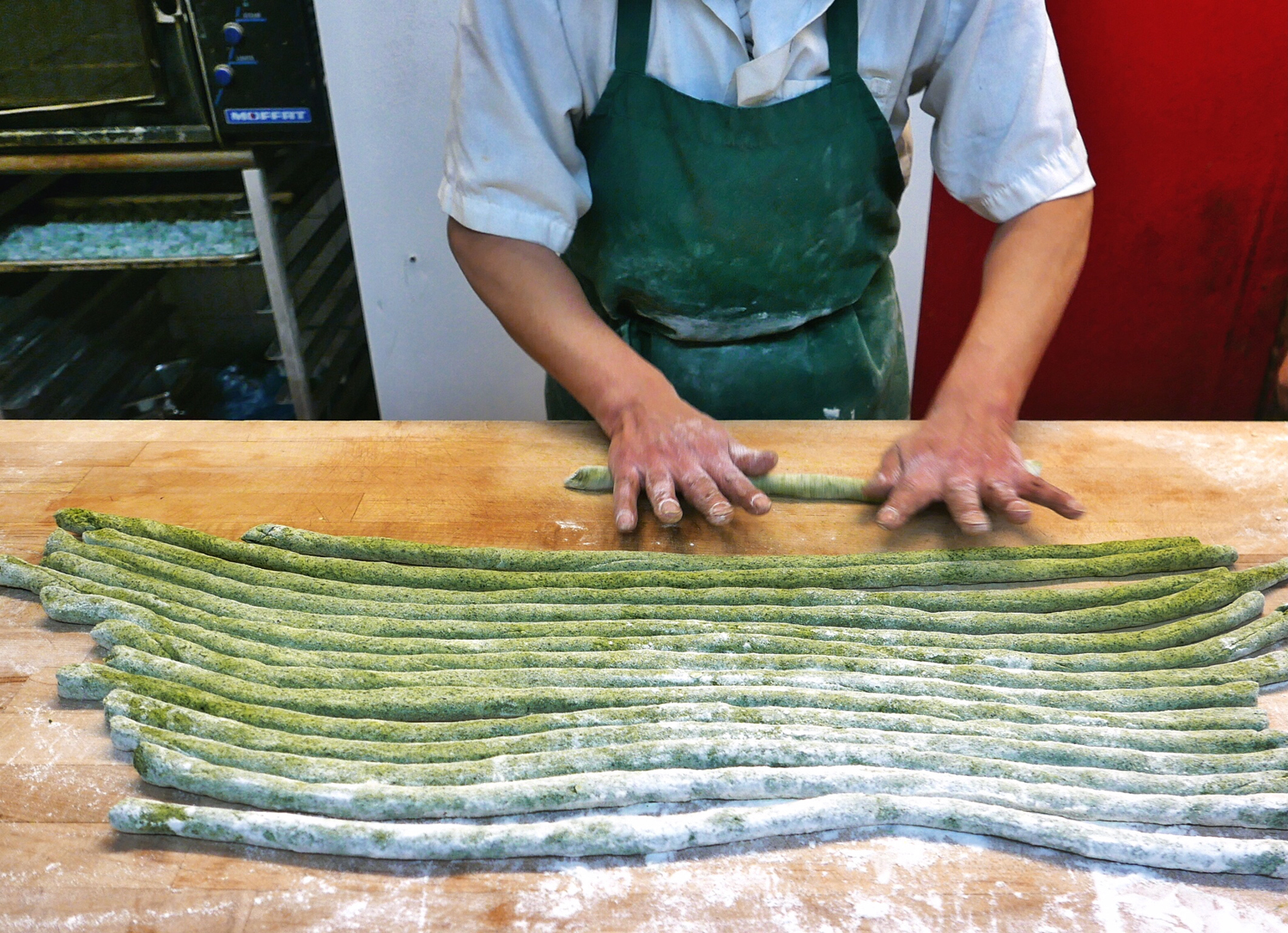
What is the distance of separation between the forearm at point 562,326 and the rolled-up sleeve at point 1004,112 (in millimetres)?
672

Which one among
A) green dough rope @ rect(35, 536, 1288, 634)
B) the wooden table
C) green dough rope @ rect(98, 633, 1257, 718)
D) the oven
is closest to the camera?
the wooden table

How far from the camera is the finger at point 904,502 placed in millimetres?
1458

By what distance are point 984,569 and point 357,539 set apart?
93 centimetres

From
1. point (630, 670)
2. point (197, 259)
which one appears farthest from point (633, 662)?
point (197, 259)

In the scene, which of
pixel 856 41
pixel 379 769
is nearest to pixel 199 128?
pixel 856 41

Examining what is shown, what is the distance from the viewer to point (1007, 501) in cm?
143

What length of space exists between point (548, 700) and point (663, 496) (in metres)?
0.38

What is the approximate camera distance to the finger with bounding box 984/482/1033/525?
4.63 ft

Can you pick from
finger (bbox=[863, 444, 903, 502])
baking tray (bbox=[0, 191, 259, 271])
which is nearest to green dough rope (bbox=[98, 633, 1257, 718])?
finger (bbox=[863, 444, 903, 502])

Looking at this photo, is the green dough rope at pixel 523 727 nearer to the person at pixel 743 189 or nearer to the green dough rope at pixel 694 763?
the green dough rope at pixel 694 763

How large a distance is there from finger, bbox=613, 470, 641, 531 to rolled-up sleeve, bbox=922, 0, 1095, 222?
2.71 ft

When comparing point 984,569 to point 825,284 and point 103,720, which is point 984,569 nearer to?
point 825,284

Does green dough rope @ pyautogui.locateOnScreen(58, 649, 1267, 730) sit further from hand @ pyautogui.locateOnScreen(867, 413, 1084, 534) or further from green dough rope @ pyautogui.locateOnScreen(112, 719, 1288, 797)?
hand @ pyautogui.locateOnScreen(867, 413, 1084, 534)

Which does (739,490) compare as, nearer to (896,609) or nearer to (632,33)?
(896,609)
